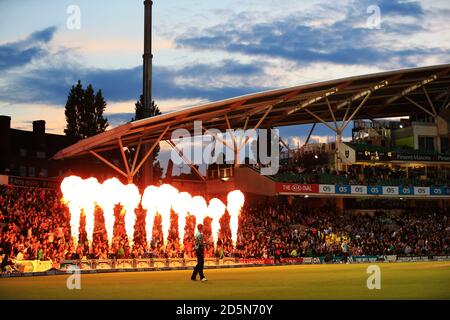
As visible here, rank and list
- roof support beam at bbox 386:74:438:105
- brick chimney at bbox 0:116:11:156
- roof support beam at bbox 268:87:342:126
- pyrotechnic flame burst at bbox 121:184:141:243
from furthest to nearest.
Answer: brick chimney at bbox 0:116:11:156 < roof support beam at bbox 386:74:438:105 < roof support beam at bbox 268:87:342:126 < pyrotechnic flame burst at bbox 121:184:141:243

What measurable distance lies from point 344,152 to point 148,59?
2029 centimetres

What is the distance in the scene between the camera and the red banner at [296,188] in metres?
55.6

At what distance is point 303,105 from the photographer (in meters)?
56.2

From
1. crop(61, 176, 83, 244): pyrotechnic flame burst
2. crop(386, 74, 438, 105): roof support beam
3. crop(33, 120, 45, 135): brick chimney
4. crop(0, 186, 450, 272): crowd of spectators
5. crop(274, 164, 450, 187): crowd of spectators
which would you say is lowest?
crop(0, 186, 450, 272): crowd of spectators

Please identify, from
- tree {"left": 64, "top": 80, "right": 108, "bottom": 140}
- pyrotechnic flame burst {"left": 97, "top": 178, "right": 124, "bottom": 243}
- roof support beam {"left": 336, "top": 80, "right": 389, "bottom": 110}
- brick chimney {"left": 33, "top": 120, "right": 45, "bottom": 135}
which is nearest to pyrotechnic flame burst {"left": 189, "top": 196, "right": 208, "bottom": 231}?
pyrotechnic flame burst {"left": 97, "top": 178, "right": 124, "bottom": 243}

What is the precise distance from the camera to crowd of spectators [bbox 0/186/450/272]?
118 ft

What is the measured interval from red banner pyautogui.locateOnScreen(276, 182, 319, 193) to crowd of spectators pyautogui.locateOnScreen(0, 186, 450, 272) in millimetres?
1985

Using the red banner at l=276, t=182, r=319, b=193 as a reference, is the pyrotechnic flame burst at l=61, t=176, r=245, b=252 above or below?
below

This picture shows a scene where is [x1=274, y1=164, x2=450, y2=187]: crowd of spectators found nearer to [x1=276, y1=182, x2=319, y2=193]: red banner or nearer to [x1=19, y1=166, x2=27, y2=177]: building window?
[x1=276, y1=182, x2=319, y2=193]: red banner

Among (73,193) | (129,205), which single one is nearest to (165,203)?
(129,205)

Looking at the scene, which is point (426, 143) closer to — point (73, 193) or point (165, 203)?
point (165, 203)

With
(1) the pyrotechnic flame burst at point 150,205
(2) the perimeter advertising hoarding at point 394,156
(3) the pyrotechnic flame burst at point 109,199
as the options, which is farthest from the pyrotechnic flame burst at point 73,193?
(2) the perimeter advertising hoarding at point 394,156
